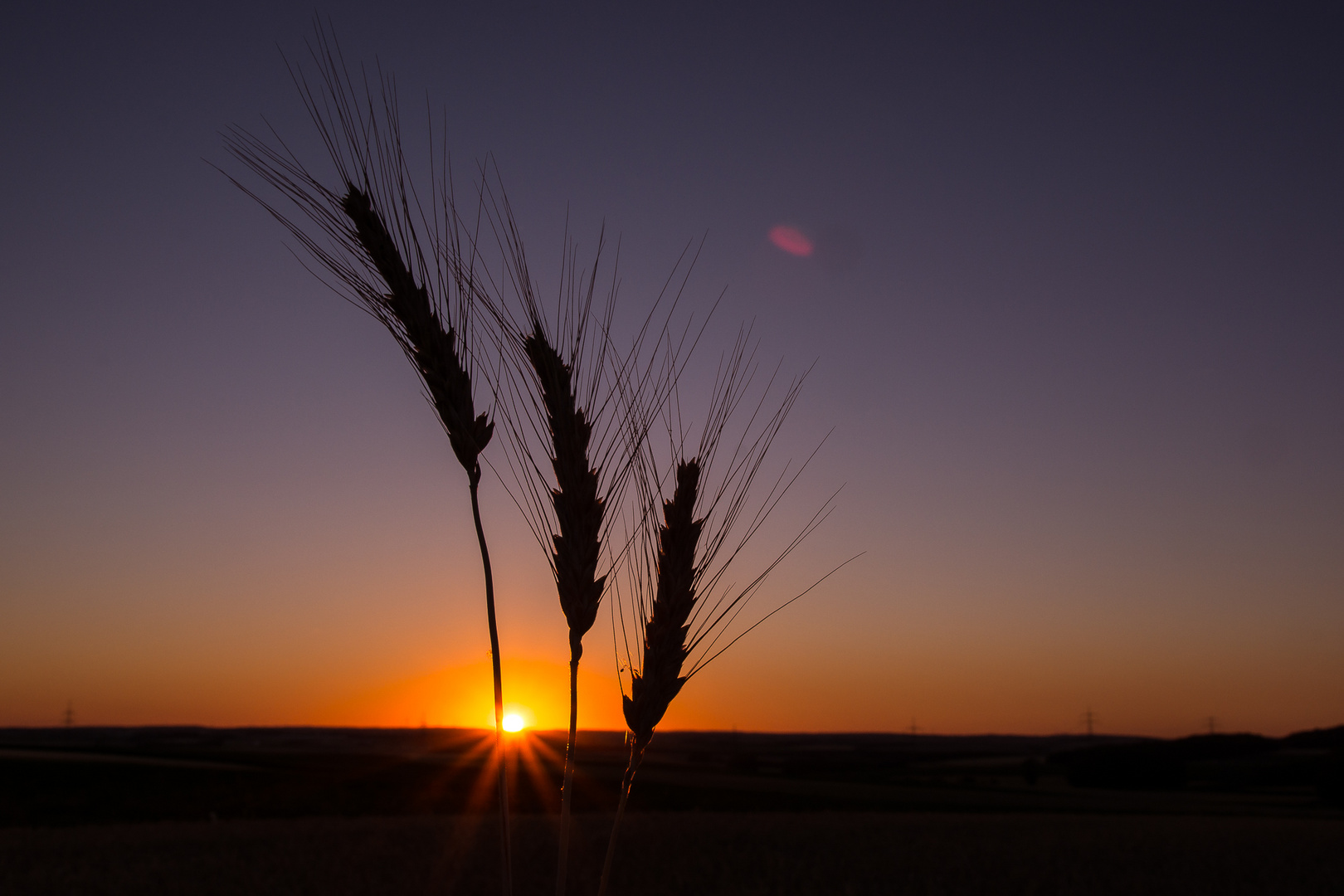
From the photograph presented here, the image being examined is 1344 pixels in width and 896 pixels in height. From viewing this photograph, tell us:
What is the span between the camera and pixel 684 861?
44.0 feet

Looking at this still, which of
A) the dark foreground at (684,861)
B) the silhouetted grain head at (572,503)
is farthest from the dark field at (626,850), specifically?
the silhouetted grain head at (572,503)

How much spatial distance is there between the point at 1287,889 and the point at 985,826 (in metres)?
9.06

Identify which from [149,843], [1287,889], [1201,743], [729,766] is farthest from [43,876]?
[1201,743]

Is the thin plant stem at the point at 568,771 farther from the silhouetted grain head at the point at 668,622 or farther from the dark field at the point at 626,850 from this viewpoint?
the dark field at the point at 626,850

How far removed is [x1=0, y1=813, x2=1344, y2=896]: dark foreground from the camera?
11.4m

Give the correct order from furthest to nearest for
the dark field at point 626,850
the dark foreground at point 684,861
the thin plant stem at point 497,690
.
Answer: the dark field at point 626,850, the dark foreground at point 684,861, the thin plant stem at point 497,690

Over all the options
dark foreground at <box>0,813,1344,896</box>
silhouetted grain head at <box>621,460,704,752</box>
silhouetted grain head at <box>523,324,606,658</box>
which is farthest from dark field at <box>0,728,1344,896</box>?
silhouetted grain head at <box>523,324,606,658</box>

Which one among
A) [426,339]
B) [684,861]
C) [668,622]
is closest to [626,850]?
[684,861]

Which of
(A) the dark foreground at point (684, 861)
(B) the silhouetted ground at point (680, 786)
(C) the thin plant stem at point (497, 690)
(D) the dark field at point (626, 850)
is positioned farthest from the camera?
(B) the silhouetted ground at point (680, 786)

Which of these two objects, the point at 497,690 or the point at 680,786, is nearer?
the point at 497,690

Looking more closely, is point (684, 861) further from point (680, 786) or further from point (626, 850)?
point (680, 786)

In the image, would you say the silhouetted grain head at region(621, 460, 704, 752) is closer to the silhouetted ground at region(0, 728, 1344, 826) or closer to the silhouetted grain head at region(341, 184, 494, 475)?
the silhouetted grain head at region(341, 184, 494, 475)

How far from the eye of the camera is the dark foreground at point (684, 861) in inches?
448

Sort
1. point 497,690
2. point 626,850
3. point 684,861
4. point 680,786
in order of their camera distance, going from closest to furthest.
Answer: point 497,690 < point 684,861 < point 626,850 < point 680,786
